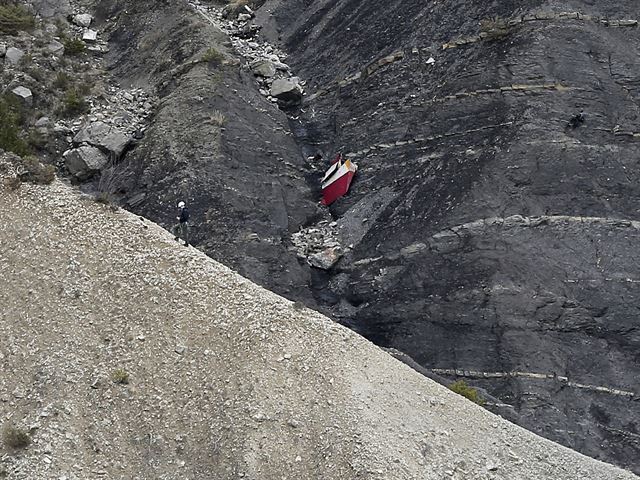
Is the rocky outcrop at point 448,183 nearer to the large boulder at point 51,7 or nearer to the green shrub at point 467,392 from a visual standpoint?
the green shrub at point 467,392

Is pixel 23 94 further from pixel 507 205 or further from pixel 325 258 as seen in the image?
pixel 507 205

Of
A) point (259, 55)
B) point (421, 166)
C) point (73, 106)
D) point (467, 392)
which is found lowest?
point (467, 392)

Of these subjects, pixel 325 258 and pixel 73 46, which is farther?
pixel 73 46

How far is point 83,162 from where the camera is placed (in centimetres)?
2455

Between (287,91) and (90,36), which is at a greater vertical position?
(90,36)

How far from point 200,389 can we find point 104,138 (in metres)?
11.4

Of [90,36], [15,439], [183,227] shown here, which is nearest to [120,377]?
[15,439]

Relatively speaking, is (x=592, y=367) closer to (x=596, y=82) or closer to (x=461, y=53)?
(x=596, y=82)

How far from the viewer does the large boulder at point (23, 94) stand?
26.0 meters

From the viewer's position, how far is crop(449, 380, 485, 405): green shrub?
19.0 meters

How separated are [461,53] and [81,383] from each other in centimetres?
1664

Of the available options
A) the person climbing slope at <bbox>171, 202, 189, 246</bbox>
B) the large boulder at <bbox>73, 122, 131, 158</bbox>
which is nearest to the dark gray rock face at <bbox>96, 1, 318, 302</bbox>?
the large boulder at <bbox>73, 122, 131, 158</bbox>

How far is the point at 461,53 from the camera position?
25594mm

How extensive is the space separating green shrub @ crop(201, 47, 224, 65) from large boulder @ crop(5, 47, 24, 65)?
6816 mm
